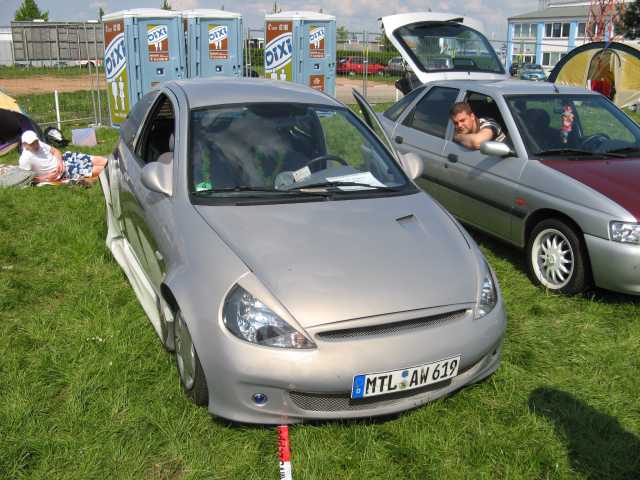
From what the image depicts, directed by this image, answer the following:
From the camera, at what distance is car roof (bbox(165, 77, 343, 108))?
164 inches

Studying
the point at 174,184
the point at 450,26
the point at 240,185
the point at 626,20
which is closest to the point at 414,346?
the point at 240,185

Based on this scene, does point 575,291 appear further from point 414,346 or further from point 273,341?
point 273,341

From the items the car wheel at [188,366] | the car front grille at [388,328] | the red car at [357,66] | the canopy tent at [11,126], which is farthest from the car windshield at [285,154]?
the red car at [357,66]

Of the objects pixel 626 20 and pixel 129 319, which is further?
pixel 626 20

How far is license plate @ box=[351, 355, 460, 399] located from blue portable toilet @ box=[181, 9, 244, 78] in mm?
11734

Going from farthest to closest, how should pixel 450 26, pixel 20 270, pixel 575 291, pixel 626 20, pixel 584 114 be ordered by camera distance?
pixel 626 20 < pixel 450 26 < pixel 584 114 < pixel 20 270 < pixel 575 291

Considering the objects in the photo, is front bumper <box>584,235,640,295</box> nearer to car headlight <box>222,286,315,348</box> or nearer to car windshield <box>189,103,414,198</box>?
car windshield <box>189,103,414,198</box>

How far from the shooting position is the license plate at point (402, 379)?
277 cm

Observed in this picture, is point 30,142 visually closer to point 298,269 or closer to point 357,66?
point 298,269

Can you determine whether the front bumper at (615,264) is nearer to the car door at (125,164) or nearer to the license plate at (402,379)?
the license plate at (402,379)

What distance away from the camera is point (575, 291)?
15.4 feet

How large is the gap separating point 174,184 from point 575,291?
2.95 metres

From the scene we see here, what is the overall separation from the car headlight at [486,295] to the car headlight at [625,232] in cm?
145

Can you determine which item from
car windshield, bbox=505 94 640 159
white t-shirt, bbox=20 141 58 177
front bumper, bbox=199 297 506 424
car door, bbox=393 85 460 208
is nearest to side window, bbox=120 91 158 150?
car door, bbox=393 85 460 208
